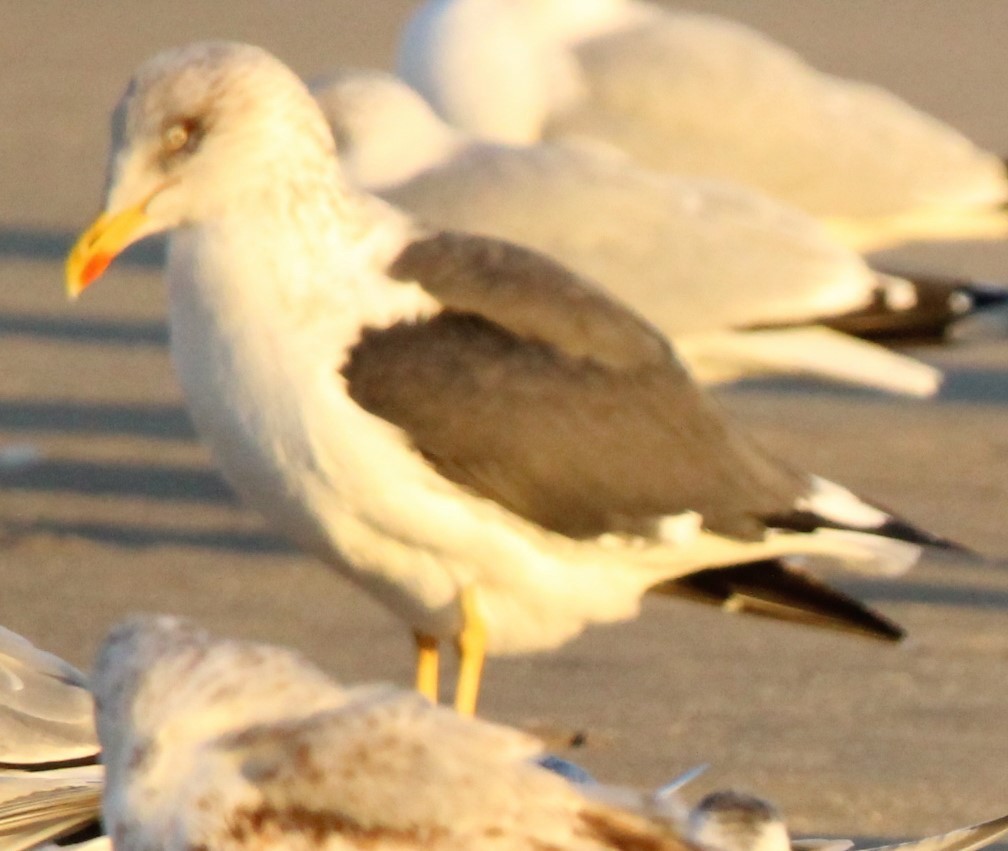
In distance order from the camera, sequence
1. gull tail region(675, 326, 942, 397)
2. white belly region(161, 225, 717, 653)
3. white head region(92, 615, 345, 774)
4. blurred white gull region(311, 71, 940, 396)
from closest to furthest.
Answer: white head region(92, 615, 345, 774) < white belly region(161, 225, 717, 653) < blurred white gull region(311, 71, 940, 396) < gull tail region(675, 326, 942, 397)

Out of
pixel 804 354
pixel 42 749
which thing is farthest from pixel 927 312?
pixel 42 749

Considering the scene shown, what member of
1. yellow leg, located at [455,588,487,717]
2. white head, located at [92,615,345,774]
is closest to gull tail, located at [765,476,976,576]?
yellow leg, located at [455,588,487,717]

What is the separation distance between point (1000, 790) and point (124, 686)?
1.90 metres

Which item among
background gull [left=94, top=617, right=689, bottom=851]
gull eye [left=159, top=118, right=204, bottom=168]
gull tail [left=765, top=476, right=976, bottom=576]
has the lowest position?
gull tail [left=765, top=476, right=976, bottom=576]

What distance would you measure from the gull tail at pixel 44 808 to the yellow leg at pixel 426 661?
118 cm

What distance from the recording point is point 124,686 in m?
2.79

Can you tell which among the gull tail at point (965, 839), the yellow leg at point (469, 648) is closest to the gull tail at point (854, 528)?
the yellow leg at point (469, 648)

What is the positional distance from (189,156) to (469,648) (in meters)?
0.90

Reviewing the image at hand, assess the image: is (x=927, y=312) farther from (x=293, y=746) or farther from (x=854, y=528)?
(x=293, y=746)

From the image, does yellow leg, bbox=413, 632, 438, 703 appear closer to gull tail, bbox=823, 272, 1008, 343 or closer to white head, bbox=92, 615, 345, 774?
white head, bbox=92, 615, 345, 774

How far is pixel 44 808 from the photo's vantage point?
128 inches

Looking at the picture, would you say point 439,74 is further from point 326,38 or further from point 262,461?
point 326,38

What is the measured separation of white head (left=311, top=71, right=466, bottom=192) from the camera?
5.88 meters

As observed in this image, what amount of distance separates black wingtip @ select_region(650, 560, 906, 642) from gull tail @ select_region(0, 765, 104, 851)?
1454 mm
